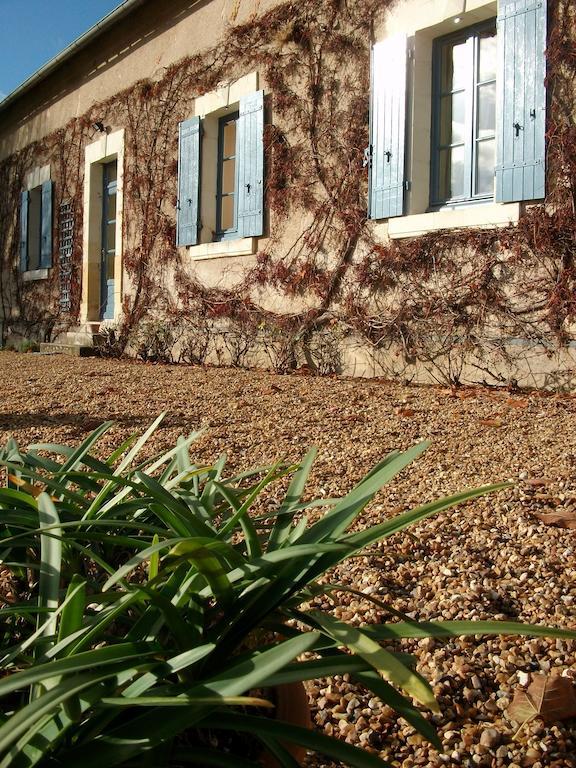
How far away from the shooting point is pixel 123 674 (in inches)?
30.9

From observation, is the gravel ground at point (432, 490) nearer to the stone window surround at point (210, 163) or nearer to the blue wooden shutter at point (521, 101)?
the blue wooden shutter at point (521, 101)

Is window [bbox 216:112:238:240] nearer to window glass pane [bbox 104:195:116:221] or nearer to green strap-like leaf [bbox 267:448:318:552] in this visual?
window glass pane [bbox 104:195:116:221]

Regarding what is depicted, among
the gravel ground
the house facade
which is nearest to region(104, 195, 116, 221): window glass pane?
the house facade

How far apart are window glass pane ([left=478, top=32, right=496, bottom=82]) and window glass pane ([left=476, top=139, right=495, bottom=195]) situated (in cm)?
48

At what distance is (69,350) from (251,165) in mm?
3509

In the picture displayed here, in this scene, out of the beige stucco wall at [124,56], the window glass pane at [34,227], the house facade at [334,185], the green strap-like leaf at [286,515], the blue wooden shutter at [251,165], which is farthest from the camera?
the window glass pane at [34,227]

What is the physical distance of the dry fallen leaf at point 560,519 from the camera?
194cm

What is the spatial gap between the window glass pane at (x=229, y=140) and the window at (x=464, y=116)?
8.92 ft

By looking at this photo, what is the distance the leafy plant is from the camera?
2.35 feet

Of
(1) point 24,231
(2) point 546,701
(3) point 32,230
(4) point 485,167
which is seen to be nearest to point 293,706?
(2) point 546,701

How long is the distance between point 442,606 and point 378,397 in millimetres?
2679

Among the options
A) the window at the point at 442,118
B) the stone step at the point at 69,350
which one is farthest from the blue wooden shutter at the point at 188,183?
the window at the point at 442,118

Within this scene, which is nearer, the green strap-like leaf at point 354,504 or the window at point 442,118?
the green strap-like leaf at point 354,504

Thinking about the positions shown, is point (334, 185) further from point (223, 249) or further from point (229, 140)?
point (229, 140)
